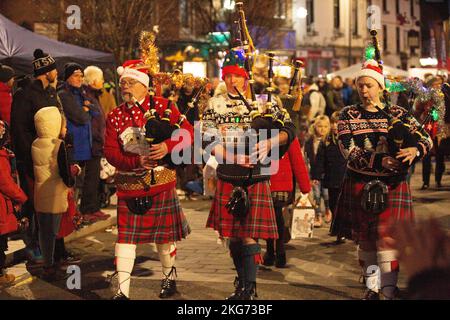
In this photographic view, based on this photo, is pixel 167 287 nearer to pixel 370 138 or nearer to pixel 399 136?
pixel 370 138

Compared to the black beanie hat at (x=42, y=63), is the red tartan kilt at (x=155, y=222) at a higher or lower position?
lower

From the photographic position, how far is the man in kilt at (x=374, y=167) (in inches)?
238

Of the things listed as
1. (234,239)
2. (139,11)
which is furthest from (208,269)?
(139,11)

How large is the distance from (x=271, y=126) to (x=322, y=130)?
4595 mm

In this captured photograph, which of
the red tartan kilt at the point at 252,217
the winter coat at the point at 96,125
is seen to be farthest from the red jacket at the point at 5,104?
the red tartan kilt at the point at 252,217

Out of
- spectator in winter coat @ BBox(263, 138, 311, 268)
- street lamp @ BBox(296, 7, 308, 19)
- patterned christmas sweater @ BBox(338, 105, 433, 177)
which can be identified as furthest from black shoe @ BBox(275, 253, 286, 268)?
street lamp @ BBox(296, 7, 308, 19)

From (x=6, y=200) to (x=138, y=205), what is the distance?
1729mm

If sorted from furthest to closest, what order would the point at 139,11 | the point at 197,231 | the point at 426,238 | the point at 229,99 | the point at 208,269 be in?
1. the point at 139,11
2. the point at 197,231
3. the point at 208,269
4. the point at 229,99
5. the point at 426,238

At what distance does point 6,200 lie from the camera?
7387mm

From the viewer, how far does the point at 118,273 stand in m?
6.24

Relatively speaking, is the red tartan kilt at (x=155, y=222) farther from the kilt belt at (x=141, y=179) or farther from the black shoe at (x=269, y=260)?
the black shoe at (x=269, y=260)

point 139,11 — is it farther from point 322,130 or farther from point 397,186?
point 397,186

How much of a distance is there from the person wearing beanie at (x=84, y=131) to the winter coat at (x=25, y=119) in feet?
4.27
